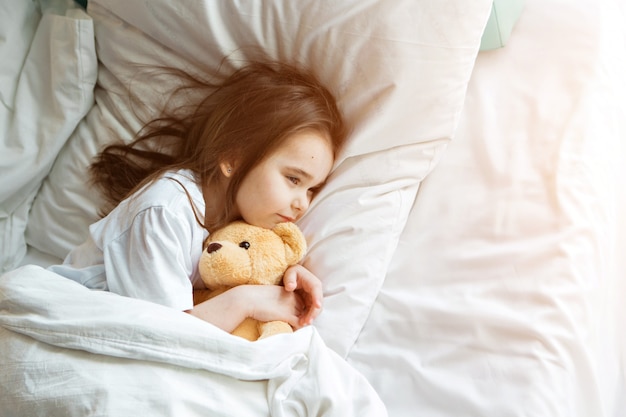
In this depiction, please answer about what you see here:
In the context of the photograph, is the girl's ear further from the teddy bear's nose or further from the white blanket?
the white blanket

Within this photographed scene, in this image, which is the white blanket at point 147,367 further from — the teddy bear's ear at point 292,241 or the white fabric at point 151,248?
the teddy bear's ear at point 292,241

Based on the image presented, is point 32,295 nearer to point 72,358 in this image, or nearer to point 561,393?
point 72,358

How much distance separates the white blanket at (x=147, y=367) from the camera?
899 mm

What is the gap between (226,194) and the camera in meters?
1.19

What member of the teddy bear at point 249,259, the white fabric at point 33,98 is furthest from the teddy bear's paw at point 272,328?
the white fabric at point 33,98

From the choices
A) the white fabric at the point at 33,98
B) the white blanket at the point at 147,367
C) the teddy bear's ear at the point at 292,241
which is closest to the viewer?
the white blanket at the point at 147,367

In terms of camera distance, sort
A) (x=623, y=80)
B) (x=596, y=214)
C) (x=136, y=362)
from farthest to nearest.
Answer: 1. (x=623, y=80)
2. (x=596, y=214)
3. (x=136, y=362)

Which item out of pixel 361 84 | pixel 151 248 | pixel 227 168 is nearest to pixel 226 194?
pixel 227 168

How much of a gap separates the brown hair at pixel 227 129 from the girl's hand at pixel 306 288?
0.15 metres

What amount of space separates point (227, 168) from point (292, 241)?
0.56ft

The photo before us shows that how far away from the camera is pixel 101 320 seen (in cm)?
95

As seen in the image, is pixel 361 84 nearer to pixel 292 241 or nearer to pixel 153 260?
pixel 292 241

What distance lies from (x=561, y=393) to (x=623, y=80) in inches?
23.7

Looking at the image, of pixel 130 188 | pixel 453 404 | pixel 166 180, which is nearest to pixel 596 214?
pixel 453 404
